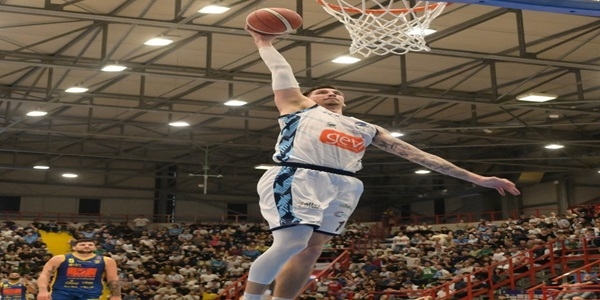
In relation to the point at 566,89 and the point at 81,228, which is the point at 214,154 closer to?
the point at 81,228

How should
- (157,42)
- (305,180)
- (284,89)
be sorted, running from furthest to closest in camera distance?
(157,42) < (284,89) < (305,180)

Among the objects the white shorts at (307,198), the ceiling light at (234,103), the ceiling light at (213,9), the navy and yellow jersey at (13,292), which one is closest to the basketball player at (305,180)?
the white shorts at (307,198)

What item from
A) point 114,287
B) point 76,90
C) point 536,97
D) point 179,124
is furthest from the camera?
point 179,124

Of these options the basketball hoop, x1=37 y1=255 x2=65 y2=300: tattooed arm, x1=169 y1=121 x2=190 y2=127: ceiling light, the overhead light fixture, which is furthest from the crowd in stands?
x1=37 y1=255 x2=65 y2=300: tattooed arm

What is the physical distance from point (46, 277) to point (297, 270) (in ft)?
13.3

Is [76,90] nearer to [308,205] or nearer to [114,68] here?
[114,68]

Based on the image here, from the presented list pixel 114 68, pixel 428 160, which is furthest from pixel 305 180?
pixel 114 68

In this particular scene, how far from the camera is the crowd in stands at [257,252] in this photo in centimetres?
2525

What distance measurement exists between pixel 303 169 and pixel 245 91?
20.9 metres

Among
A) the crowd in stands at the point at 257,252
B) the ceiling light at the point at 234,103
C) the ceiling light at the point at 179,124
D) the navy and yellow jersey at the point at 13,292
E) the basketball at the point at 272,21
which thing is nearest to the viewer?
the basketball at the point at 272,21

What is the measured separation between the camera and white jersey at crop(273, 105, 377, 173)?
14.3 ft

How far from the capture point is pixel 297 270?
14.6 feet

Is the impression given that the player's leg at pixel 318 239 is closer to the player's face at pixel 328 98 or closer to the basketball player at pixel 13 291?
the player's face at pixel 328 98

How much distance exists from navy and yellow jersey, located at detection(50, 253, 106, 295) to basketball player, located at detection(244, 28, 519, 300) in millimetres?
4041
